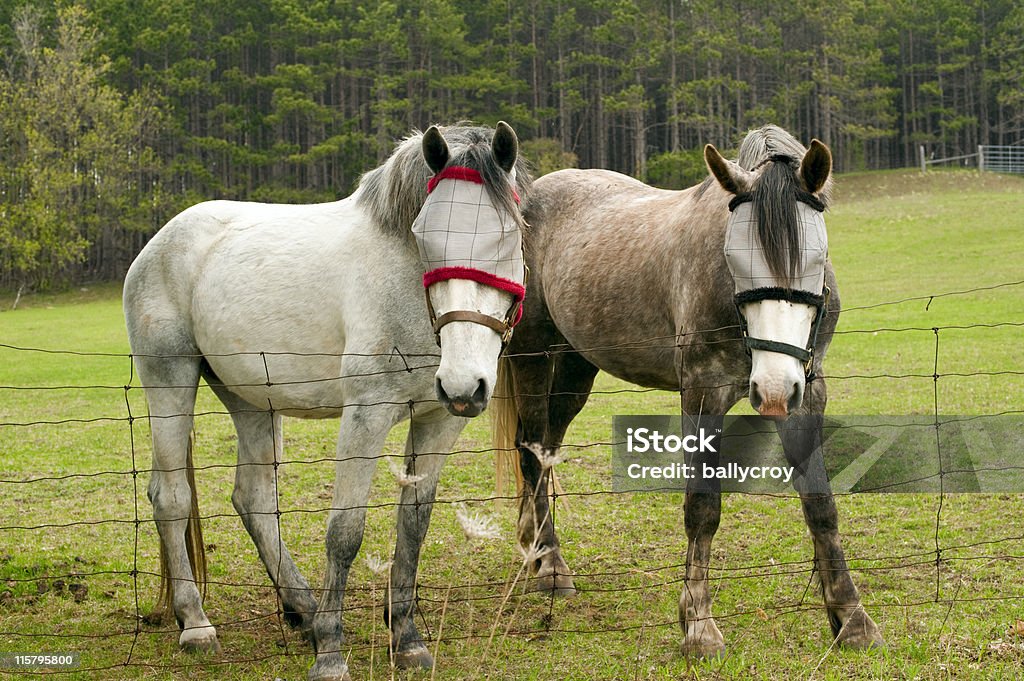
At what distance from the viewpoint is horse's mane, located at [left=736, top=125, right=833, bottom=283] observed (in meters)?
3.52

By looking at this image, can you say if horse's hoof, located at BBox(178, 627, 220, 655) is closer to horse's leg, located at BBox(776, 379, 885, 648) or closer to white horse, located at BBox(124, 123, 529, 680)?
white horse, located at BBox(124, 123, 529, 680)

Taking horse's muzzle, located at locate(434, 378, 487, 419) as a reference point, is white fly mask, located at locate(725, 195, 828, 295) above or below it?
above

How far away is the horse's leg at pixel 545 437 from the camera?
4996mm

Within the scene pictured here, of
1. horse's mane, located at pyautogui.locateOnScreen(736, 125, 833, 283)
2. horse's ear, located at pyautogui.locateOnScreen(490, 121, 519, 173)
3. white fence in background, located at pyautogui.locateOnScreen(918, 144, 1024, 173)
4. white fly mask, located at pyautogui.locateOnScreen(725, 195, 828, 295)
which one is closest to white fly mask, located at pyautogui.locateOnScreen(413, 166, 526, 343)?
horse's ear, located at pyautogui.locateOnScreen(490, 121, 519, 173)

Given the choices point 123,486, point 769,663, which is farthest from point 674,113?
point 769,663

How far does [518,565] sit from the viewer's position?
5.44 m

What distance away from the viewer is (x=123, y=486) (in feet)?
25.2

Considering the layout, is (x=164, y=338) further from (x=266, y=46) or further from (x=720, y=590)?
(x=266, y=46)

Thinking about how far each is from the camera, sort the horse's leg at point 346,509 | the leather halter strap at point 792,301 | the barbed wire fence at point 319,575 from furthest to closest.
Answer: the barbed wire fence at point 319,575 < the horse's leg at point 346,509 < the leather halter strap at point 792,301

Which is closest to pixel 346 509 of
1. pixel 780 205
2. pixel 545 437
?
pixel 545 437

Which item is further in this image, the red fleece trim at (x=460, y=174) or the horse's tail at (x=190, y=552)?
the horse's tail at (x=190, y=552)

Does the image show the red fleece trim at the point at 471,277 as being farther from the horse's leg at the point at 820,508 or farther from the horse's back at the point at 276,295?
the horse's leg at the point at 820,508

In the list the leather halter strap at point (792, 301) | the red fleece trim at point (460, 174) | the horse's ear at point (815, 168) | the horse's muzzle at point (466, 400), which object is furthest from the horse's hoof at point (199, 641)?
the horse's ear at point (815, 168)

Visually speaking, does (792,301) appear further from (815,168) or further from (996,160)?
(996,160)
